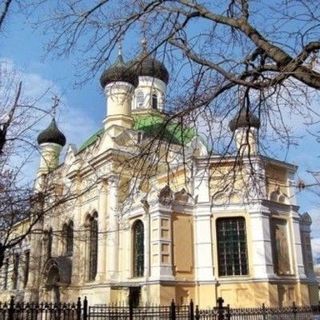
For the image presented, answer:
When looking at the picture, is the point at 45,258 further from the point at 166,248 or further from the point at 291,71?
the point at 291,71

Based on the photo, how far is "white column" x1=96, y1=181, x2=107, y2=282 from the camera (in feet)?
75.2

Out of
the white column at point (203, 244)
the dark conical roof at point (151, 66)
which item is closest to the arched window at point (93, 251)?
the white column at point (203, 244)

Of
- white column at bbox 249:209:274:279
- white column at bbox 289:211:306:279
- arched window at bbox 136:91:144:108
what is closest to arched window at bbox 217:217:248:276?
white column at bbox 249:209:274:279

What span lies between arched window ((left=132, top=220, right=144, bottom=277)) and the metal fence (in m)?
4.81

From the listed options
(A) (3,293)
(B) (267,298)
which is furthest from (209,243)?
(A) (3,293)

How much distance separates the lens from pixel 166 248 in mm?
20188

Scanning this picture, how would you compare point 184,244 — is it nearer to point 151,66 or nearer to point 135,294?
point 135,294

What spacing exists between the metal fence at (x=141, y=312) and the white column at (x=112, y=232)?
564 centimetres

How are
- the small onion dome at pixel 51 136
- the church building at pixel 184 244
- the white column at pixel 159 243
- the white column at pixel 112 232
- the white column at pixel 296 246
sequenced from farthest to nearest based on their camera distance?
the small onion dome at pixel 51 136
the white column at pixel 112 232
the white column at pixel 296 246
the church building at pixel 184 244
the white column at pixel 159 243

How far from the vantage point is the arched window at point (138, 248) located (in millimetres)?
21688

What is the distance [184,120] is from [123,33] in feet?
5.26

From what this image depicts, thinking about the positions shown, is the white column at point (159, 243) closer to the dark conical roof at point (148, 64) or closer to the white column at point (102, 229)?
the white column at point (102, 229)

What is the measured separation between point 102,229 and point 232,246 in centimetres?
645

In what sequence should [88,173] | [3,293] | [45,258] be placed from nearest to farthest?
[88,173] → [45,258] → [3,293]
